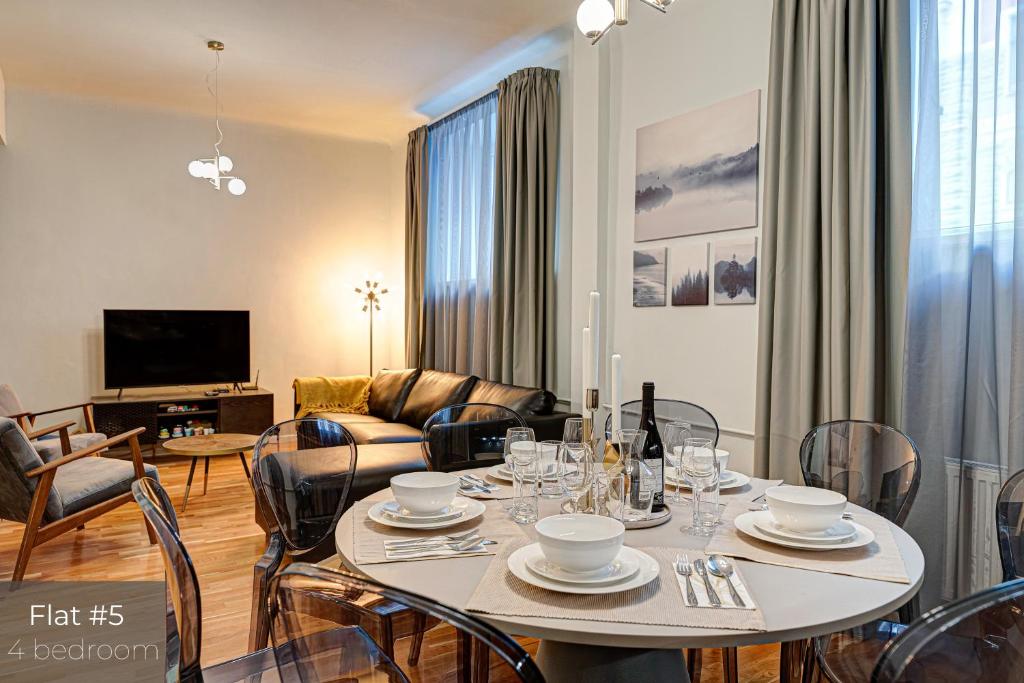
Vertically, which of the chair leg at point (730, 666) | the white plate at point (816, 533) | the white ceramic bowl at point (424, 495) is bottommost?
the chair leg at point (730, 666)

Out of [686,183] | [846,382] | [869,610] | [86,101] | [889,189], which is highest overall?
[86,101]

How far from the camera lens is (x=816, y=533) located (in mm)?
1427

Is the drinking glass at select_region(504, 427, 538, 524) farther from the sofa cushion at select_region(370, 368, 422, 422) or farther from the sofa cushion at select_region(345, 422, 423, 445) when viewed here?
the sofa cushion at select_region(370, 368, 422, 422)

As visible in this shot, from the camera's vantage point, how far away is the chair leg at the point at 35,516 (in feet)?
9.52

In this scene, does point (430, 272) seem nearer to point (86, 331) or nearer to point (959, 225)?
point (86, 331)

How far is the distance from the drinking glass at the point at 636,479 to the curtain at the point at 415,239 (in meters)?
4.58

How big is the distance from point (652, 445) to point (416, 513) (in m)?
0.64

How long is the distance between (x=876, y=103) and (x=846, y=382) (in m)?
1.04

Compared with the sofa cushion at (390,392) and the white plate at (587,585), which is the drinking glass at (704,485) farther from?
the sofa cushion at (390,392)

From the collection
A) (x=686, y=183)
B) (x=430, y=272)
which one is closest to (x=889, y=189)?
(x=686, y=183)

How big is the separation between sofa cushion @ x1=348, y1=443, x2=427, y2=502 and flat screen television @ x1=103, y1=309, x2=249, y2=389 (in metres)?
2.69

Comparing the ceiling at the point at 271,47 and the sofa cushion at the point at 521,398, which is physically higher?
the ceiling at the point at 271,47

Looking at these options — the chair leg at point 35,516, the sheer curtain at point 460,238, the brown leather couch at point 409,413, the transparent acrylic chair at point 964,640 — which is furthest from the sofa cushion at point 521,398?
the transparent acrylic chair at point 964,640

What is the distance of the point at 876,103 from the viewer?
2.49 meters
